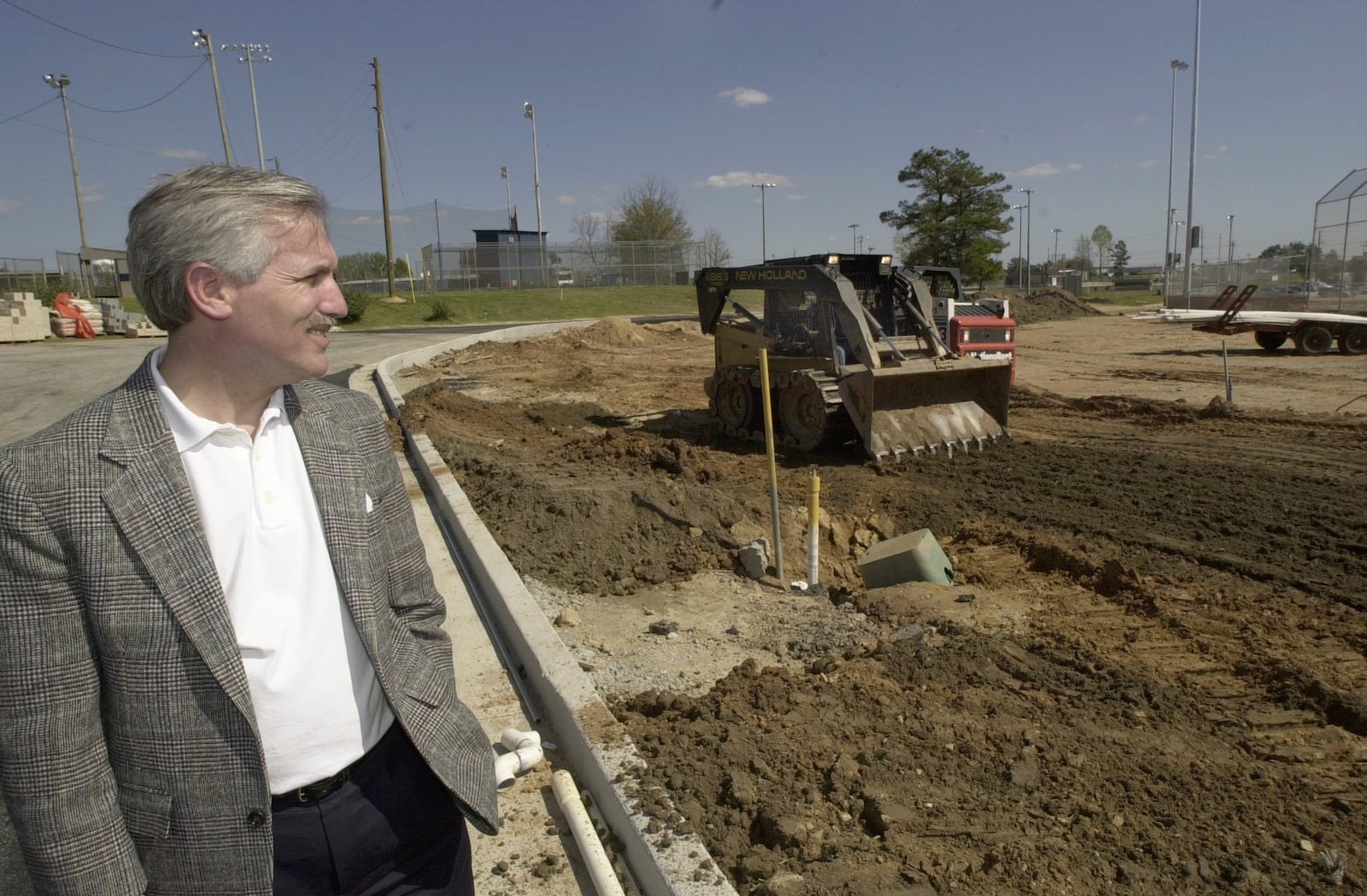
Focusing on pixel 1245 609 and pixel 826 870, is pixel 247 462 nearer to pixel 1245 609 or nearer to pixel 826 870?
pixel 826 870

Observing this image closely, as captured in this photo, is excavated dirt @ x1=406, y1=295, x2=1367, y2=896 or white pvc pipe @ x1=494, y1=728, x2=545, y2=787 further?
white pvc pipe @ x1=494, y1=728, x2=545, y2=787

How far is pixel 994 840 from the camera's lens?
332 centimetres

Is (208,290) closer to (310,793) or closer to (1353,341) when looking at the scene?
(310,793)

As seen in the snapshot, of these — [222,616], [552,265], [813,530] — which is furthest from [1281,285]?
[552,265]

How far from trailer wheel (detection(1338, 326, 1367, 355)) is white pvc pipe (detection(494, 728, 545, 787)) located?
2172 centimetres

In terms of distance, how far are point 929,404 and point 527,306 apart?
34275 mm

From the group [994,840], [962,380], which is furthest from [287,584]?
[962,380]

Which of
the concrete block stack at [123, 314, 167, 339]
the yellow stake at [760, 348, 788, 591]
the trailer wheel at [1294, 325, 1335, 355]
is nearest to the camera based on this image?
the yellow stake at [760, 348, 788, 591]

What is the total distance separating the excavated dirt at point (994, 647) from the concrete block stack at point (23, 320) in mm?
21085

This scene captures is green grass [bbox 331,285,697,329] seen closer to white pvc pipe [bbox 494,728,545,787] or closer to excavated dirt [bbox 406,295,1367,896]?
excavated dirt [bbox 406,295,1367,896]

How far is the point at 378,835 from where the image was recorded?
192 centimetres

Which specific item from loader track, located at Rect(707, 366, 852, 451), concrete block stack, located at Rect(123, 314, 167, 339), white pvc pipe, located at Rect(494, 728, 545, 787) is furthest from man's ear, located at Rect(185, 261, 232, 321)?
concrete block stack, located at Rect(123, 314, 167, 339)

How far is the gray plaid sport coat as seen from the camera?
1533 mm

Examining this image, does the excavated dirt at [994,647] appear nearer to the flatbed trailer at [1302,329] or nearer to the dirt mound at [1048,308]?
the flatbed trailer at [1302,329]
